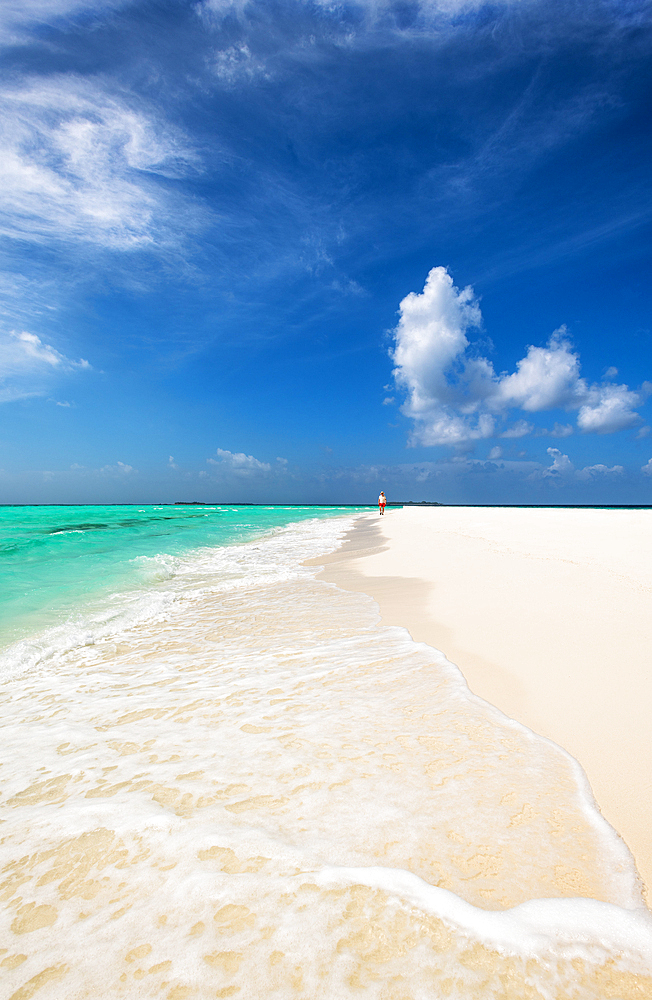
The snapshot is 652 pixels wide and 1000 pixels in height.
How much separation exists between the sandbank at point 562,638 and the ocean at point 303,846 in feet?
0.68

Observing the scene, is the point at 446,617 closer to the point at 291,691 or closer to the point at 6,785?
the point at 291,691

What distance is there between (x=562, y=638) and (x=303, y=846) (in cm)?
382

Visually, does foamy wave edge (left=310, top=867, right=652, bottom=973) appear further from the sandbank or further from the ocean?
the sandbank

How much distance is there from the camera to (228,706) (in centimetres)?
369

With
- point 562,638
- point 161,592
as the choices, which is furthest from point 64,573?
point 562,638

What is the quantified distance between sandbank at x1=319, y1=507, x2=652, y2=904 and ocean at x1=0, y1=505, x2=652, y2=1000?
209mm

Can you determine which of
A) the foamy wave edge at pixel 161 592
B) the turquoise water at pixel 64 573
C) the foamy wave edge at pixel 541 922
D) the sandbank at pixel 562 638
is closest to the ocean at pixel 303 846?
the foamy wave edge at pixel 541 922

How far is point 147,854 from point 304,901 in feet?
2.85

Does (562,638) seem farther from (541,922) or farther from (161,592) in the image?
(161,592)

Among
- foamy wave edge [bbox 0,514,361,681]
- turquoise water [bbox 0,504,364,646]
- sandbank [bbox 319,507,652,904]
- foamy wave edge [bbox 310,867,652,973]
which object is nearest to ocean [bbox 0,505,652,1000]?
foamy wave edge [bbox 310,867,652,973]

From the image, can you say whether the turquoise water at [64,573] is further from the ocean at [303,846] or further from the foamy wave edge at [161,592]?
the ocean at [303,846]

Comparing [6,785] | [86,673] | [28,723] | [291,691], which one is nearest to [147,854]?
[6,785]

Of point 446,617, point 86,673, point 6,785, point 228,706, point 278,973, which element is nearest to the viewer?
point 278,973

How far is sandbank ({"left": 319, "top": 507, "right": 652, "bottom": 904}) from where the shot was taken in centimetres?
272
